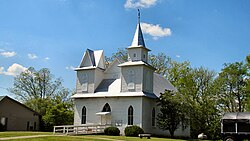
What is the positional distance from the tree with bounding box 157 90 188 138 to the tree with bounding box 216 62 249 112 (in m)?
12.8

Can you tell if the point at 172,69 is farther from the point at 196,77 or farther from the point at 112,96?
the point at 112,96

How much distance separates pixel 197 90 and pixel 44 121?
80.2ft

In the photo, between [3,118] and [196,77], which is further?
[196,77]

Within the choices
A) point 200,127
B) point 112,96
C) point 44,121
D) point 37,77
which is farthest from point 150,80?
point 37,77

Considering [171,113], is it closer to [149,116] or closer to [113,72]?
[149,116]

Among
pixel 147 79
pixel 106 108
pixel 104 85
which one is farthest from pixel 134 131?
pixel 104 85

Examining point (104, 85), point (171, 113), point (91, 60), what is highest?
point (91, 60)

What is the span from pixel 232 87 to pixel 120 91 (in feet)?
61.9

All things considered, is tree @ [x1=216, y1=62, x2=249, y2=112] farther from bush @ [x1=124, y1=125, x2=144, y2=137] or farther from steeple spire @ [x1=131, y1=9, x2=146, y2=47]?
bush @ [x1=124, y1=125, x2=144, y2=137]

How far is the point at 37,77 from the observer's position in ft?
207

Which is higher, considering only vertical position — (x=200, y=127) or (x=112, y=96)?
(x=112, y=96)

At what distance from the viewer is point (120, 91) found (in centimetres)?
4184

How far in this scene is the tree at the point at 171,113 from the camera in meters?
39.2

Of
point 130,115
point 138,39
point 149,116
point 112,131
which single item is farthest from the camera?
point 138,39
